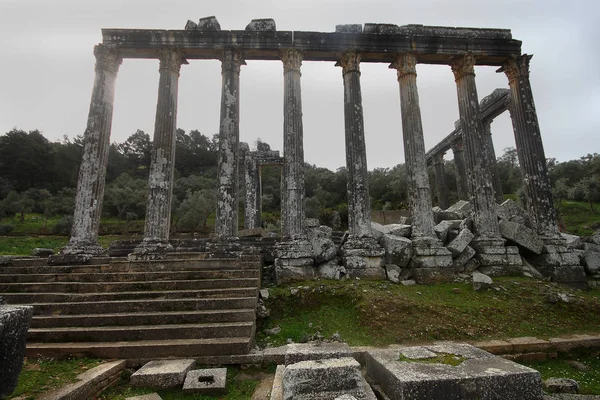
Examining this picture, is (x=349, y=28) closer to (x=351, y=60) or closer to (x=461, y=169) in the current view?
(x=351, y=60)

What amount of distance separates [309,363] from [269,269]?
21.7 ft

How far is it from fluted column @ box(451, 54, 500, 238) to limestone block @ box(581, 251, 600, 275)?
3045mm

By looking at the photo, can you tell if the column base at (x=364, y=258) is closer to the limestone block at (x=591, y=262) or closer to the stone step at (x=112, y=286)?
the stone step at (x=112, y=286)

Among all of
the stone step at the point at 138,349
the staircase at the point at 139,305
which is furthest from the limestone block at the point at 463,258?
the stone step at the point at 138,349

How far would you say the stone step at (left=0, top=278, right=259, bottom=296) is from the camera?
23.7ft

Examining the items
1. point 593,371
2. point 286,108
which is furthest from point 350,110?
point 593,371

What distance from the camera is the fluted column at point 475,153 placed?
34.2ft

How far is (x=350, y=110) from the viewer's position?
11.0 metres

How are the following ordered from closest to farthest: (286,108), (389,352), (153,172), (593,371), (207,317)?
1. (389,352)
2. (593,371)
3. (207,317)
4. (153,172)
5. (286,108)

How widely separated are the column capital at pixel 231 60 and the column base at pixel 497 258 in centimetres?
1067

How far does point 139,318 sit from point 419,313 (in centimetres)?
600

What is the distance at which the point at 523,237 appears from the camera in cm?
1037

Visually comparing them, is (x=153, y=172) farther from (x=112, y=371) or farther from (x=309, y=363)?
(x=309, y=363)

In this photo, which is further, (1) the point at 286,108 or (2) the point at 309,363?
(1) the point at 286,108
